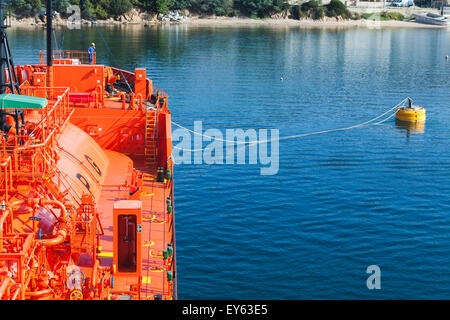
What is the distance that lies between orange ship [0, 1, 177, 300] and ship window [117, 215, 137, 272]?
0.03m

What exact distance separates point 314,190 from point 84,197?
22.9 meters

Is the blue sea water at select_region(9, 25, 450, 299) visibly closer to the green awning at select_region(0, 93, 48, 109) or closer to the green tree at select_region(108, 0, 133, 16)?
the green awning at select_region(0, 93, 48, 109)

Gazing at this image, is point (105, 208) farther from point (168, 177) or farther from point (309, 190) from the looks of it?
point (309, 190)

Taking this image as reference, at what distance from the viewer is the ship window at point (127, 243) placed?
1822 centimetres

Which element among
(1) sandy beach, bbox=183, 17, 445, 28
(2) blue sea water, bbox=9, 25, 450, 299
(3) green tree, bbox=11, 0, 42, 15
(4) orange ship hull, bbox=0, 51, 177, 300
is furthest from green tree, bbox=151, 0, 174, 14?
(4) orange ship hull, bbox=0, 51, 177, 300

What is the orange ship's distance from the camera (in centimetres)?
1728

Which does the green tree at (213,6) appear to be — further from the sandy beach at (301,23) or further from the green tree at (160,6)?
the green tree at (160,6)

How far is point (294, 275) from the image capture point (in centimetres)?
2927

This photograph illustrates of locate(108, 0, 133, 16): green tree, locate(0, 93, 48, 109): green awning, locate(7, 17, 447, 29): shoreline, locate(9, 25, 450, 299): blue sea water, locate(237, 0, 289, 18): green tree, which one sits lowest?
locate(9, 25, 450, 299): blue sea water

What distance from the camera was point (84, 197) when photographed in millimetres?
20766

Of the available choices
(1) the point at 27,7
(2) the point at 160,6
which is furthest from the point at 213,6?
(1) the point at 27,7

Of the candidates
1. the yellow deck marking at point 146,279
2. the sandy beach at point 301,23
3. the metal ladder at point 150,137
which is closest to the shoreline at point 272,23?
the sandy beach at point 301,23

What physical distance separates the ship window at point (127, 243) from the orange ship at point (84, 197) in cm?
3

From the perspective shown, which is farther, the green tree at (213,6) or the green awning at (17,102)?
the green tree at (213,6)
